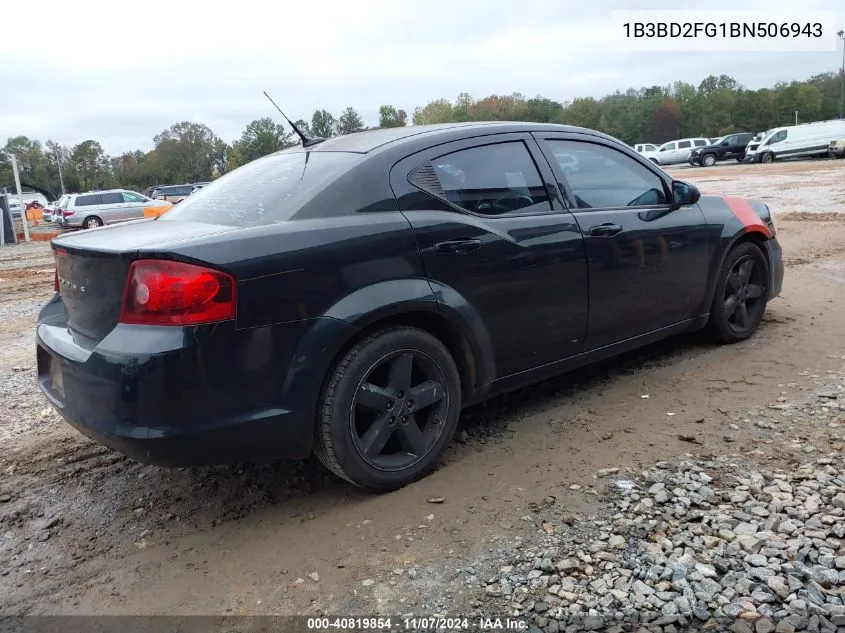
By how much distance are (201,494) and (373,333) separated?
3.84 ft

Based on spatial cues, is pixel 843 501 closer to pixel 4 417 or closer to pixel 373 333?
pixel 373 333

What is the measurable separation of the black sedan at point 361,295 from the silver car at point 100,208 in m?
24.4

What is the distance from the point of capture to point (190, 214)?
3.39m

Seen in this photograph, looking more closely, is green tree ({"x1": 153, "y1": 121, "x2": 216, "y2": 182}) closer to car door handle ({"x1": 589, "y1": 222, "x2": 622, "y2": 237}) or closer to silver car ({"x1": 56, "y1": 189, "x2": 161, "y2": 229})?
silver car ({"x1": 56, "y1": 189, "x2": 161, "y2": 229})

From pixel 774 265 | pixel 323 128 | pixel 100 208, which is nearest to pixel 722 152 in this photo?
pixel 100 208

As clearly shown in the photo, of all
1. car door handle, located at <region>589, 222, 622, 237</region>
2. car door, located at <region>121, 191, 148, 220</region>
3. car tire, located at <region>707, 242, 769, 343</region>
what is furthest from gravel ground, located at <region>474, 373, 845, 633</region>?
car door, located at <region>121, 191, 148, 220</region>

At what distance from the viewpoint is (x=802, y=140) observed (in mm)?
35281

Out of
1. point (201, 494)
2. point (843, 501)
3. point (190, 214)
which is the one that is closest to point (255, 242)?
point (190, 214)

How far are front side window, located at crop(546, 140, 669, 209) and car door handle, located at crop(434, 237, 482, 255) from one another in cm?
85

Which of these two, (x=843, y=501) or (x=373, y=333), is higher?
(x=373, y=333)

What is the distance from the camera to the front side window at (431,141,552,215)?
133 inches

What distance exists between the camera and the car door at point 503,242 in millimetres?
3201

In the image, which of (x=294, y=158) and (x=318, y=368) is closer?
(x=318, y=368)

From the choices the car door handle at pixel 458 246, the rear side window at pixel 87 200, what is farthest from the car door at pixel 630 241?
the rear side window at pixel 87 200
